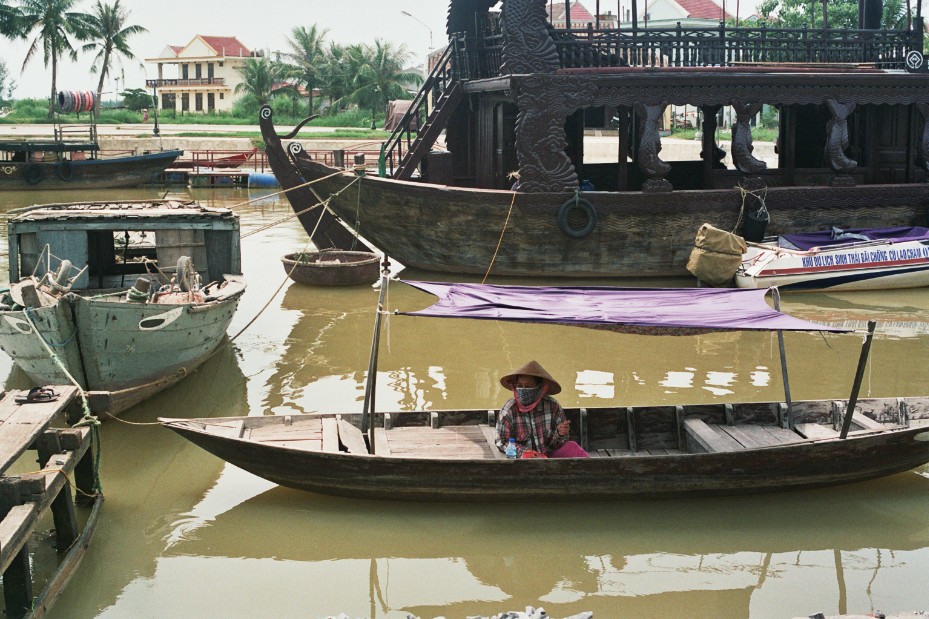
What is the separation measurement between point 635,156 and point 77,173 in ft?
67.4

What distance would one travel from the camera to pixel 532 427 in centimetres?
737

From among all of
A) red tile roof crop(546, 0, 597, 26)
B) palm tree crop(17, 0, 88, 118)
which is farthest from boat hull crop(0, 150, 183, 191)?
red tile roof crop(546, 0, 597, 26)

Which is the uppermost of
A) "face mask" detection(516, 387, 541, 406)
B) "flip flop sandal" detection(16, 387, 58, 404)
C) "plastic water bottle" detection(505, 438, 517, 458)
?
"flip flop sandal" detection(16, 387, 58, 404)

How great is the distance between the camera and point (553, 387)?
732 cm

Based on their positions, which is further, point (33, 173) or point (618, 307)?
point (33, 173)

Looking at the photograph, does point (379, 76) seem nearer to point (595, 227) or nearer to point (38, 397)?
point (595, 227)

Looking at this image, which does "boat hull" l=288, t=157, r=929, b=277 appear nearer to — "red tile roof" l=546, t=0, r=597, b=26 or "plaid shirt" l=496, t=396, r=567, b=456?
"plaid shirt" l=496, t=396, r=567, b=456

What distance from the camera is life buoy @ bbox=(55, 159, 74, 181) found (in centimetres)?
3195

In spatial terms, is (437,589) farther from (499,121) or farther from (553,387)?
(499,121)

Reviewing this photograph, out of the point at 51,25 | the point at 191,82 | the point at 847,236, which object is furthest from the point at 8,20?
the point at 847,236

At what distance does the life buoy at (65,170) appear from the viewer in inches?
1258

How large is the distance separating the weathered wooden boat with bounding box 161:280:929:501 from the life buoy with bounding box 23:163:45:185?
26918 millimetres

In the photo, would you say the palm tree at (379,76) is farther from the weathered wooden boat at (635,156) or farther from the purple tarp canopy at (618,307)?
the purple tarp canopy at (618,307)

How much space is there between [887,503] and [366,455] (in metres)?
3.71
